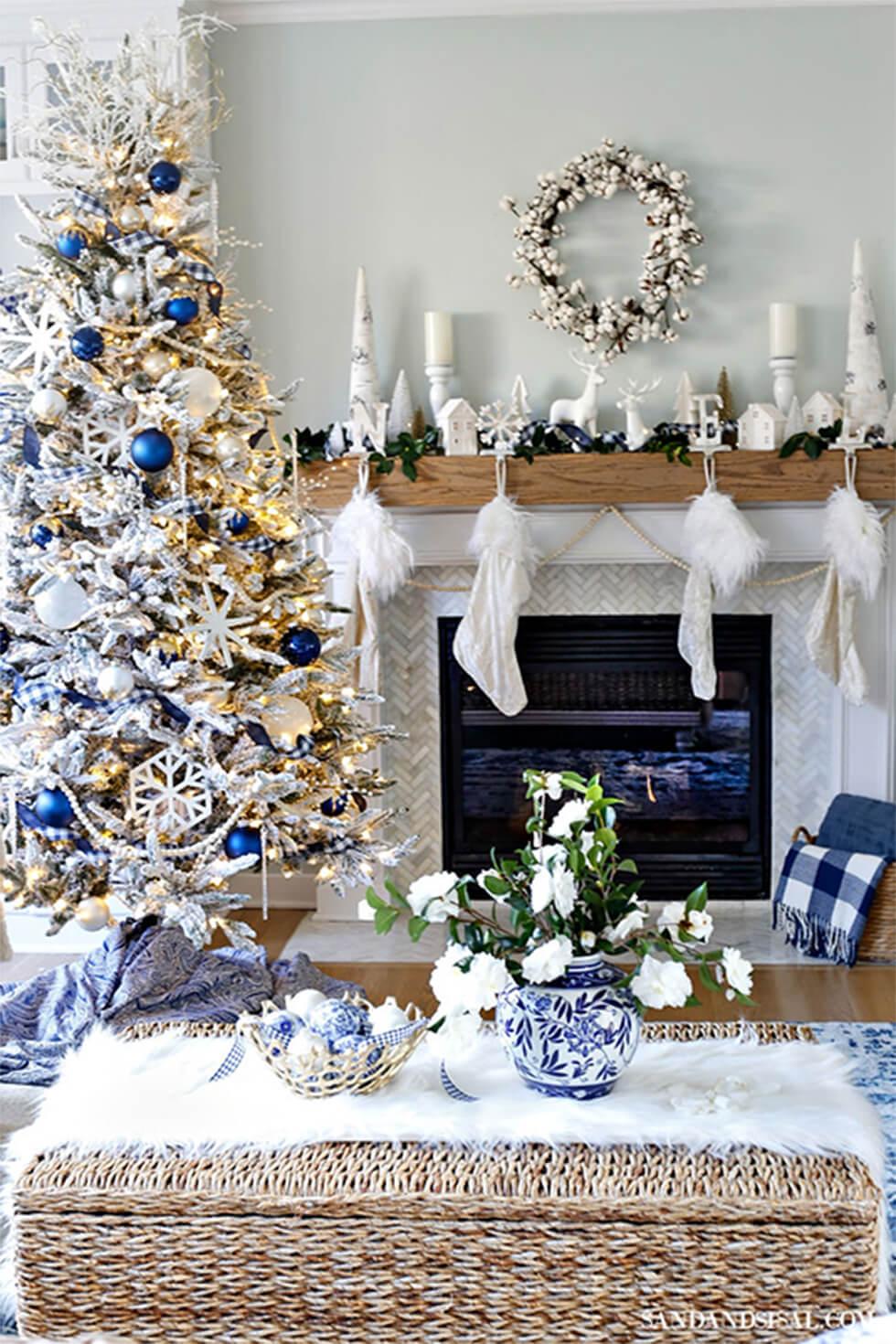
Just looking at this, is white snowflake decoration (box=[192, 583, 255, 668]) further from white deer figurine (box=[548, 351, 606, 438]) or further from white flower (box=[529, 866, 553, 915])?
white deer figurine (box=[548, 351, 606, 438])

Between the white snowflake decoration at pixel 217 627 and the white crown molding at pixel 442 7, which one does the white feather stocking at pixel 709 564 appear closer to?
the white crown molding at pixel 442 7

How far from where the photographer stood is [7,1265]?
1960 millimetres

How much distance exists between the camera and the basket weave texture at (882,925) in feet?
14.0

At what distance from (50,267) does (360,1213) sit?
2298 mm

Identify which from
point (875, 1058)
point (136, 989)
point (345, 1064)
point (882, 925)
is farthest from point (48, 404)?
point (882, 925)

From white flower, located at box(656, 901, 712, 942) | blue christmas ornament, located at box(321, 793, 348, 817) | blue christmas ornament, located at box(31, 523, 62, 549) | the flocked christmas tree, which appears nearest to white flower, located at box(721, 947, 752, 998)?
white flower, located at box(656, 901, 712, 942)

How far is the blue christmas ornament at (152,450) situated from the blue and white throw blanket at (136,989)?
1.13 m

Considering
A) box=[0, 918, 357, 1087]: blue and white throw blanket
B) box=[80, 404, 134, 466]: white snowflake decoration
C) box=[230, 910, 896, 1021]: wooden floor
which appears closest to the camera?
box=[80, 404, 134, 466]: white snowflake decoration

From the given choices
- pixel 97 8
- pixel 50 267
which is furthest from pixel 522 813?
pixel 97 8

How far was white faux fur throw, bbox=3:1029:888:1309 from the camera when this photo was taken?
75.1 inches

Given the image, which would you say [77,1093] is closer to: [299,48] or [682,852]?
[682,852]

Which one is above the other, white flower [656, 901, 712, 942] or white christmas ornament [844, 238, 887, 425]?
white christmas ornament [844, 238, 887, 425]

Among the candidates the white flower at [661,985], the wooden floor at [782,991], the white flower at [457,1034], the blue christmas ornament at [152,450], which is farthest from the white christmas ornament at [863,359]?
the white flower at [457,1034]

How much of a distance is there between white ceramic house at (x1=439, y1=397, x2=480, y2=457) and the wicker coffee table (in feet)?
9.54
